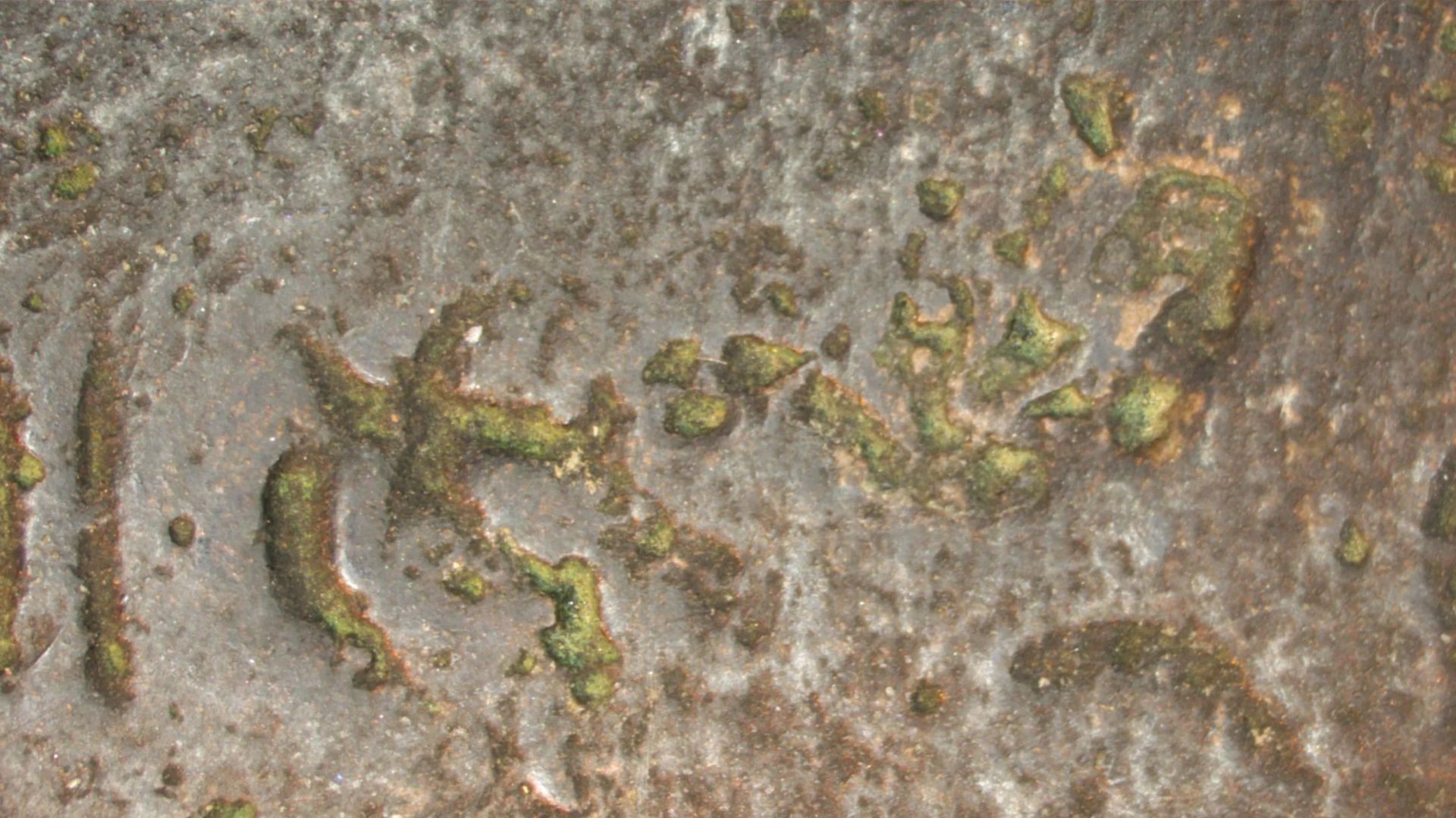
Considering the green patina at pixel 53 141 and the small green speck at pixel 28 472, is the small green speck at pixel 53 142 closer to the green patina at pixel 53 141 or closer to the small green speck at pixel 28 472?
the green patina at pixel 53 141

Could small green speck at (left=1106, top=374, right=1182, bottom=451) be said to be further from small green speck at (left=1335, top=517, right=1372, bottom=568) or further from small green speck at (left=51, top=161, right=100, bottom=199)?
small green speck at (left=51, top=161, right=100, bottom=199)

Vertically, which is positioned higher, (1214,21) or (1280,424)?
(1214,21)

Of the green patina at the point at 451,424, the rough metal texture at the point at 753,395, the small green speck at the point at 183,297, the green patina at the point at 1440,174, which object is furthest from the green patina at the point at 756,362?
the green patina at the point at 1440,174

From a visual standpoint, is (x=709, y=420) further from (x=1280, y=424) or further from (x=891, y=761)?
(x=1280, y=424)

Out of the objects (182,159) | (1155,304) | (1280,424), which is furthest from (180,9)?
(1280,424)

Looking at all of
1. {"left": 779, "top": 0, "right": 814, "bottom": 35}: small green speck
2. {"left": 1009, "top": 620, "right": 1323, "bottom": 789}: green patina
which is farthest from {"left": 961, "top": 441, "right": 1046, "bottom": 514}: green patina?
{"left": 779, "top": 0, "right": 814, "bottom": 35}: small green speck

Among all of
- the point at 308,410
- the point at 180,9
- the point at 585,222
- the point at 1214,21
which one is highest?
the point at 1214,21

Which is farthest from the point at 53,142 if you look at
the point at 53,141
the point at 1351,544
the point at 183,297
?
the point at 1351,544
